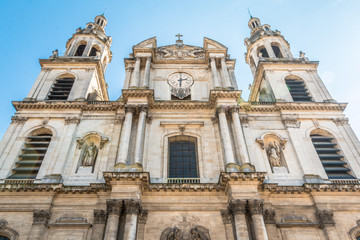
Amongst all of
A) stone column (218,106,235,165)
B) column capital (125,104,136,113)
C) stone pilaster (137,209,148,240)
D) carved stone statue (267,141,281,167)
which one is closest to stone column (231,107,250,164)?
stone column (218,106,235,165)

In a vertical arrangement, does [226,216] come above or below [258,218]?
above

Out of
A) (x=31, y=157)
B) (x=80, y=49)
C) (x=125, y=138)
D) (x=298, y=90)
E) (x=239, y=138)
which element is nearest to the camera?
(x=125, y=138)

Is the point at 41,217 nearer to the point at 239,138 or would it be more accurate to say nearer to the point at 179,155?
the point at 179,155

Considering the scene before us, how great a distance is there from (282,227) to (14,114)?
15884mm

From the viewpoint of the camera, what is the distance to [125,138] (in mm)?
16078

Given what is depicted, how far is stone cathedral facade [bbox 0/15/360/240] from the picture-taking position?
43.7ft

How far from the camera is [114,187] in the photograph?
13.5 m

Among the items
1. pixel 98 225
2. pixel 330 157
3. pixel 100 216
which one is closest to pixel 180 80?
pixel 330 157

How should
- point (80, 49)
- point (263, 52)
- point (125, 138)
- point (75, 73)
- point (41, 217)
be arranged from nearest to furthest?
1. point (41, 217)
2. point (125, 138)
3. point (75, 73)
4. point (80, 49)
5. point (263, 52)

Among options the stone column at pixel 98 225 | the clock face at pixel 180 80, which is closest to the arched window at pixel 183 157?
the stone column at pixel 98 225

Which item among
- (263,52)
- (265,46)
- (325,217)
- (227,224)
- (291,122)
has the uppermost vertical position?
(263,52)

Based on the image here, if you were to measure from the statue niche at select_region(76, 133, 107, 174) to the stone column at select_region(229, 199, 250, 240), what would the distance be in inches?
287

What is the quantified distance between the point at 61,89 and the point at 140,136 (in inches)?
342

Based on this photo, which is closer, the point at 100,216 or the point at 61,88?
the point at 100,216
